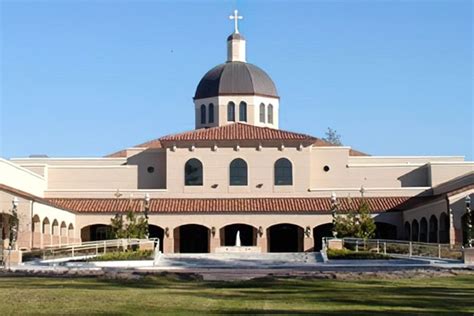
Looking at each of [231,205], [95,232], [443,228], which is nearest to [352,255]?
[443,228]

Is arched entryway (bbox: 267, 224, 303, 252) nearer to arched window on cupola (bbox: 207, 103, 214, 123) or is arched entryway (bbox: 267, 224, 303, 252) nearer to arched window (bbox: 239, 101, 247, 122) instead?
arched window (bbox: 239, 101, 247, 122)

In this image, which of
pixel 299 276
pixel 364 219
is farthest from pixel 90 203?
pixel 299 276

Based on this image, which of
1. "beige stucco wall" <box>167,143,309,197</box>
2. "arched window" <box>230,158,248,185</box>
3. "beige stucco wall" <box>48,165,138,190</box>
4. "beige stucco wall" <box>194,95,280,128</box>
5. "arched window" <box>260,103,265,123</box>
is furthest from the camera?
"arched window" <box>260,103,265,123</box>

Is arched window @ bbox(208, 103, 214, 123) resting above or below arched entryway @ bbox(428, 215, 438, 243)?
above

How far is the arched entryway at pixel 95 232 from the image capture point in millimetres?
61594

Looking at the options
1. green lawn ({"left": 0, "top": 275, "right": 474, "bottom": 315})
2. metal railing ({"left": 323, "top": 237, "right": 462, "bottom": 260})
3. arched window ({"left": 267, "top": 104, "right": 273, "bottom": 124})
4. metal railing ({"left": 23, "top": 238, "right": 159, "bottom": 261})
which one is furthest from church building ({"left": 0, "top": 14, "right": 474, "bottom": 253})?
green lawn ({"left": 0, "top": 275, "right": 474, "bottom": 315})

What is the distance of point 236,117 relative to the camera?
220 ft

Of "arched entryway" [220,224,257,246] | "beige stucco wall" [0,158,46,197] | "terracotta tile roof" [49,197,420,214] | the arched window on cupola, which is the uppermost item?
the arched window on cupola

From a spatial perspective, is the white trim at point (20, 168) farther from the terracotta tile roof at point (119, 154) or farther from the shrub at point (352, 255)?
the shrub at point (352, 255)

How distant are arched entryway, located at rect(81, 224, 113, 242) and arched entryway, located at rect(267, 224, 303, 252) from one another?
435 inches

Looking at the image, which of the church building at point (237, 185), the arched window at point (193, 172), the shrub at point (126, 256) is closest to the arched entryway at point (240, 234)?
the church building at point (237, 185)

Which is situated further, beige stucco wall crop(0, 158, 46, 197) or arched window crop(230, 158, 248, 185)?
arched window crop(230, 158, 248, 185)

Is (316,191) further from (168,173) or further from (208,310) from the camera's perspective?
(208,310)

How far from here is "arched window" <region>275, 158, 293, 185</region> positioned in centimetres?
6200
